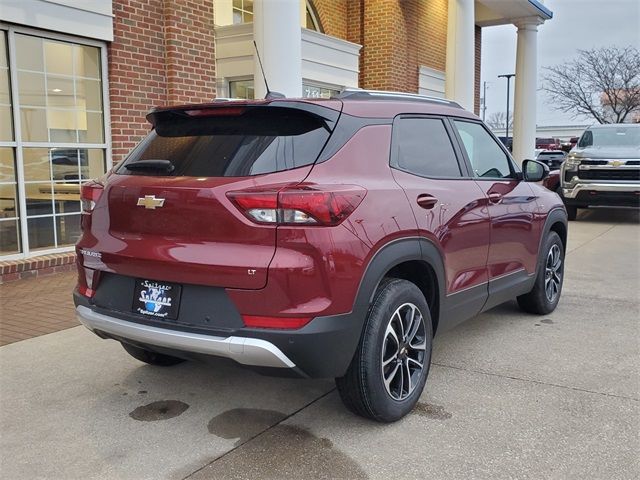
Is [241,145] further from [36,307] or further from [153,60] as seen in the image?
[153,60]

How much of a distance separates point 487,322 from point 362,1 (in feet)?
32.0

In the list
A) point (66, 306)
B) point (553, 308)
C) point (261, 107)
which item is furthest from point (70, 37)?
point (553, 308)

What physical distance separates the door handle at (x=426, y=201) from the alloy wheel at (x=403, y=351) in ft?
1.93

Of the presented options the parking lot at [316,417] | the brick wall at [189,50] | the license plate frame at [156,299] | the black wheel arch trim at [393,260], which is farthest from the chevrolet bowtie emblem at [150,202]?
the brick wall at [189,50]

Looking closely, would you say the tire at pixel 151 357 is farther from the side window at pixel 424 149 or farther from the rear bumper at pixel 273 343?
the side window at pixel 424 149

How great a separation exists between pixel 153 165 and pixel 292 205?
0.95m

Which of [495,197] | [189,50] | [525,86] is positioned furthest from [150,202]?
[525,86]

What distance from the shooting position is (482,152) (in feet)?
15.8

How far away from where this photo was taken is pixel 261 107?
131 inches

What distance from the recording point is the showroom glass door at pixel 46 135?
6.70m

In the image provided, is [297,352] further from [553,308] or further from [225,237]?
[553,308]

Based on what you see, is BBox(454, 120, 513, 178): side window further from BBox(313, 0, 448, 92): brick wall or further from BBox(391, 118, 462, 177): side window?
BBox(313, 0, 448, 92): brick wall

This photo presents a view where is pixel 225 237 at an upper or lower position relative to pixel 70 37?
lower

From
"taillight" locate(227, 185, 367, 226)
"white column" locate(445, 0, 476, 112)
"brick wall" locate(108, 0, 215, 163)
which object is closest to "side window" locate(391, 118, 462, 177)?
"taillight" locate(227, 185, 367, 226)
